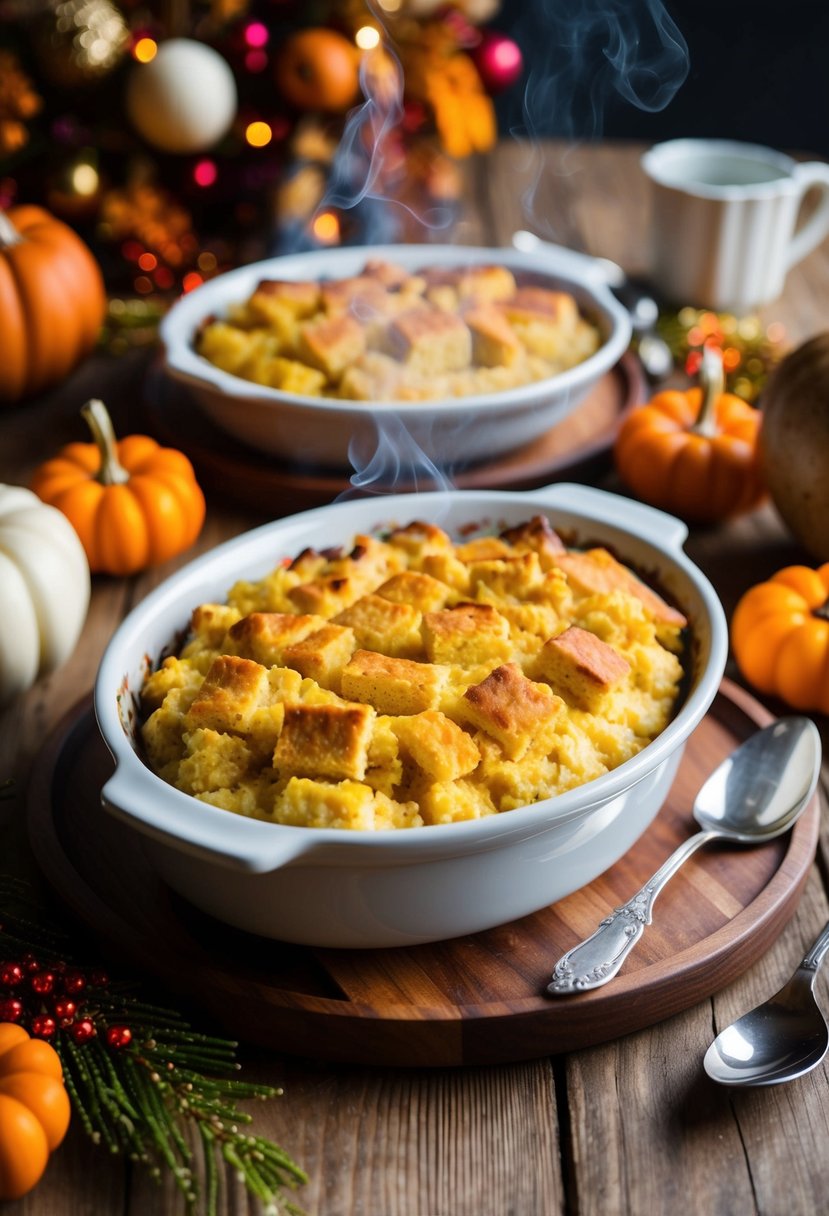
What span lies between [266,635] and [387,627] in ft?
0.54

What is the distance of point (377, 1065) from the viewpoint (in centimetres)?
155

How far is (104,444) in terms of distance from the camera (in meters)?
2.54

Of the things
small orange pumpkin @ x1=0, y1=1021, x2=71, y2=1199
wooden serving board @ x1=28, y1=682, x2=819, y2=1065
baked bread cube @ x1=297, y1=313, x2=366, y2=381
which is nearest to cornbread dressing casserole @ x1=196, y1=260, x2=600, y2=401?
baked bread cube @ x1=297, y1=313, x2=366, y2=381

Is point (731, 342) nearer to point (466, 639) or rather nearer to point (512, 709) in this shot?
point (466, 639)

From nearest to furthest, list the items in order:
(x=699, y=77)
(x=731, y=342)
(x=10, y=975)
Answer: (x=10, y=975), (x=731, y=342), (x=699, y=77)

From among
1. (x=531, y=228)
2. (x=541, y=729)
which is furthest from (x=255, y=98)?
(x=541, y=729)

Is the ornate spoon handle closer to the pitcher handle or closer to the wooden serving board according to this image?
the wooden serving board

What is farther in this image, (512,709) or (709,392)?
(709,392)

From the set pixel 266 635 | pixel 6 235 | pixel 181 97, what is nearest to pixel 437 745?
pixel 266 635

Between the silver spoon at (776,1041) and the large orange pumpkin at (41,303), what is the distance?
2191 millimetres

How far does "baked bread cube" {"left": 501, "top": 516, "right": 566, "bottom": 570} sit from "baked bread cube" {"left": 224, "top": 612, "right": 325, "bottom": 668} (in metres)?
0.37

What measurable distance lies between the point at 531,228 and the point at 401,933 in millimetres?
3029

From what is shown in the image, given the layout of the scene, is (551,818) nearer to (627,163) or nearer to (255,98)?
(255,98)

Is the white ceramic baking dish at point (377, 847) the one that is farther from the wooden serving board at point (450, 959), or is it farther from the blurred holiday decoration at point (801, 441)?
the blurred holiday decoration at point (801, 441)
